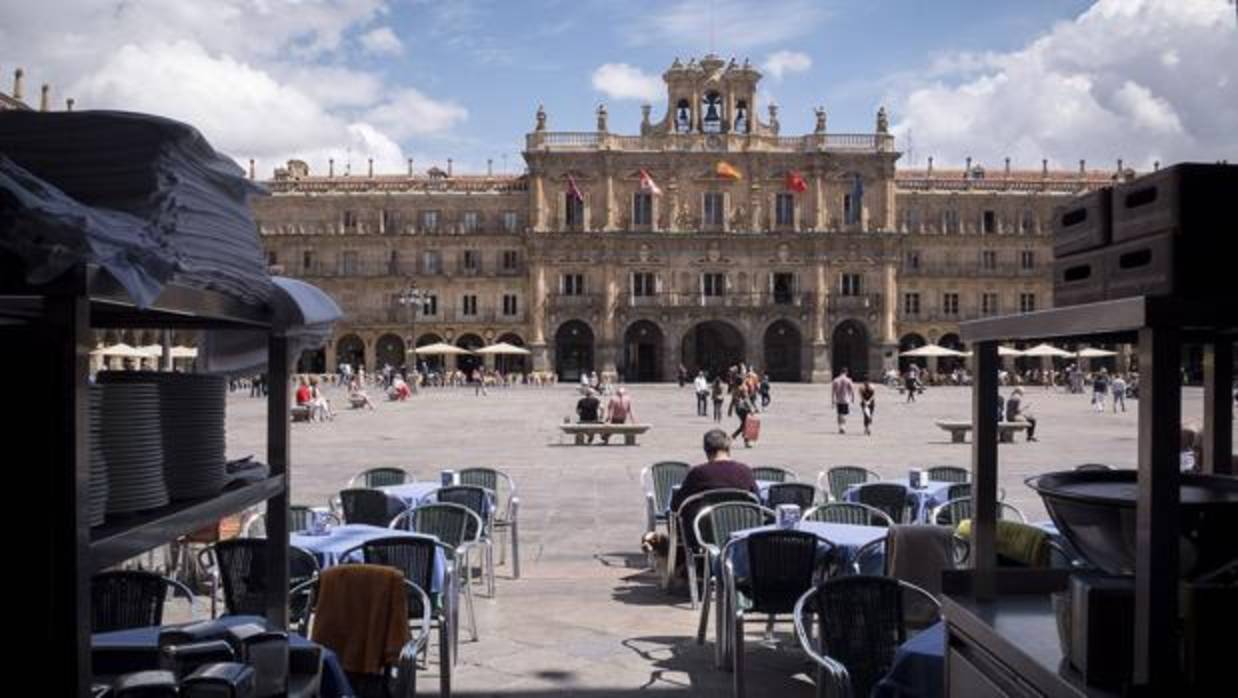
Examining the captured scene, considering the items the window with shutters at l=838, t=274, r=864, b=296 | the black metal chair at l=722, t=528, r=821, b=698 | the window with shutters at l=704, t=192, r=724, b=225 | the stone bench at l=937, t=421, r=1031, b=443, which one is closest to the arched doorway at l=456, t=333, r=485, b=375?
the window with shutters at l=704, t=192, r=724, b=225

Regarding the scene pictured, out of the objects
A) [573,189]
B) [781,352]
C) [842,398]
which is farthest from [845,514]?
[781,352]

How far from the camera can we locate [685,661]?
672 centimetres

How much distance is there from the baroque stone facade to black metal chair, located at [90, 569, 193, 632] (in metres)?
51.2

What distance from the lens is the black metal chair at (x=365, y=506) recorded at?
8391 mm

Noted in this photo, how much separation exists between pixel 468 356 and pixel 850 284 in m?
19.8

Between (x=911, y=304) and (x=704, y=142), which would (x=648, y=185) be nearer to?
(x=704, y=142)

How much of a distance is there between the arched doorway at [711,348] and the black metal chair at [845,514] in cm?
5162

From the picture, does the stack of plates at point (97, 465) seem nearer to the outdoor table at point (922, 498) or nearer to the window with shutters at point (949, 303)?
the outdoor table at point (922, 498)

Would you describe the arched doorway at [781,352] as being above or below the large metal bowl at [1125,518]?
above

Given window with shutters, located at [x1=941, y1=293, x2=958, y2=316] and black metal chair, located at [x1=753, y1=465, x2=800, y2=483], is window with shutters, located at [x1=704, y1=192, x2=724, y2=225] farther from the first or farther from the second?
black metal chair, located at [x1=753, y1=465, x2=800, y2=483]

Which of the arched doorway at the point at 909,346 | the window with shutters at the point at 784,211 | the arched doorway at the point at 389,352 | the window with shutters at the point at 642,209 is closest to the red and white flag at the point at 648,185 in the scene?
the window with shutters at the point at 642,209

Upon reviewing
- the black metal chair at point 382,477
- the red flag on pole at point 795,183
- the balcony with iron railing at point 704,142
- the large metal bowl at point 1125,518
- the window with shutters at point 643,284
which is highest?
the balcony with iron railing at point 704,142

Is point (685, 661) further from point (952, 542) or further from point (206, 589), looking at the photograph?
point (206, 589)

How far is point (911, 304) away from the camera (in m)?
60.2
